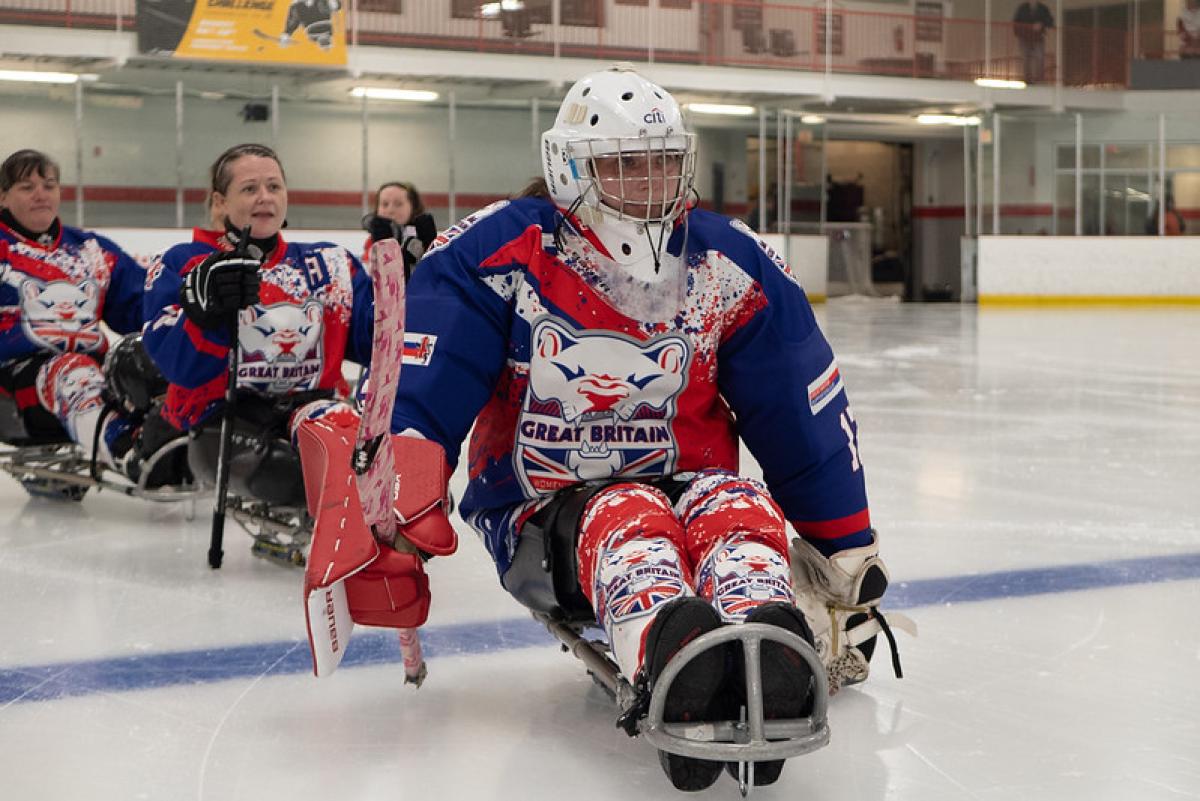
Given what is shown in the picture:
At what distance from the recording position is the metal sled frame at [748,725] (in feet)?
5.51

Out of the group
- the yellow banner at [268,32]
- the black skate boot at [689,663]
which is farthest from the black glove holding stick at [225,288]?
the yellow banner at [268,32]

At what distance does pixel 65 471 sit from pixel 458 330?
2593 mm

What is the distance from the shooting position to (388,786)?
6.27ft

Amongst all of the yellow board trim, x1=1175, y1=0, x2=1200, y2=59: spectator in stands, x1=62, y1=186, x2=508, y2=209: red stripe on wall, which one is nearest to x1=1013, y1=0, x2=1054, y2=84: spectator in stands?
x1=1175, y1=0, x2=1200, y2=59: spectator in stands

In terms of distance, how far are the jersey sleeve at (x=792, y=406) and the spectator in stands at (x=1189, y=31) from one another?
19604 mm

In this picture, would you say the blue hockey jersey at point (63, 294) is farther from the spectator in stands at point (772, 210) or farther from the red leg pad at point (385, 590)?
the spectator in stands at point (772, 210)

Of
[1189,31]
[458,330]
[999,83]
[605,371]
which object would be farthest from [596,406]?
[1189,31]

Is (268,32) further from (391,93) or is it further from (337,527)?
(337,527)

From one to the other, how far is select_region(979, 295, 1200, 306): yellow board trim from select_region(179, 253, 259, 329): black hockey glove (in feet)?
49.1

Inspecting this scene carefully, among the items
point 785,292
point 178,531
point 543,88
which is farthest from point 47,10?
point 785,292

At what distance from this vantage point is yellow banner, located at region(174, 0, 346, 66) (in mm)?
13805

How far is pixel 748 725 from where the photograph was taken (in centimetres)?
170

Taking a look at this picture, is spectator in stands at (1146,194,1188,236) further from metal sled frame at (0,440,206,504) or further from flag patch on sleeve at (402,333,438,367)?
flag patch on sleeve at (402,333,438,367)

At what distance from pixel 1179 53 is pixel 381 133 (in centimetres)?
1074
